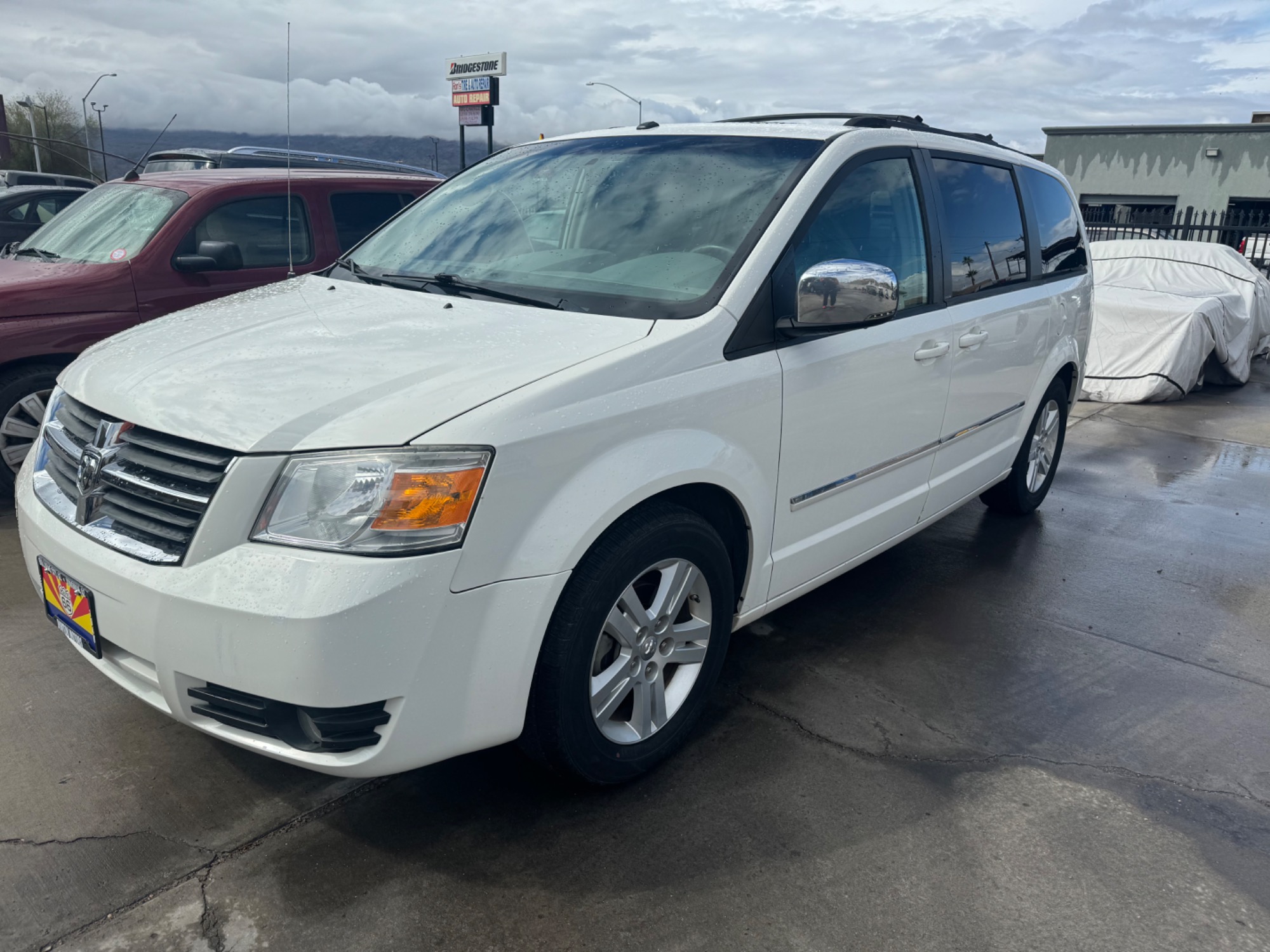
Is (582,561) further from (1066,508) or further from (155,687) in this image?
(1066,508)

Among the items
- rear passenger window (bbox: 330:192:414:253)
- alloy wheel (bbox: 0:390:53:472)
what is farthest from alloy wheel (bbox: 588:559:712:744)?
rear passenger window (bbox: 330:192:414:253)

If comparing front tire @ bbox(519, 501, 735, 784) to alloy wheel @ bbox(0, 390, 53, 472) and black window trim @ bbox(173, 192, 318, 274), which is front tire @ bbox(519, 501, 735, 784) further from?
black window trim @ bbox(173, 192, 318, 274)

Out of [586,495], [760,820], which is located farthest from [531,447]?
[760,820]

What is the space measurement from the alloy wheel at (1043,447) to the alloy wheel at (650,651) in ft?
9.78

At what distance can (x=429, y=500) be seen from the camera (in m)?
2.09

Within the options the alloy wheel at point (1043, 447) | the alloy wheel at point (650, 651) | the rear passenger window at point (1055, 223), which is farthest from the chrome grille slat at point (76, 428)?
the alloy wheel at point (1043, 447)

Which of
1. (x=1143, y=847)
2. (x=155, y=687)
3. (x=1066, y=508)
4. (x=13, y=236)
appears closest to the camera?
(x=155, y=687)

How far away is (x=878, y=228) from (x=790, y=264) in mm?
654

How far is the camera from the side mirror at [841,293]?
2.77 m

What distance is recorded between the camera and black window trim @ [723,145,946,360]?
9.09 ft

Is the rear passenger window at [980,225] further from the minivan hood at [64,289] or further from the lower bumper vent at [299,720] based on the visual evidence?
the minivan hood at [64,289]

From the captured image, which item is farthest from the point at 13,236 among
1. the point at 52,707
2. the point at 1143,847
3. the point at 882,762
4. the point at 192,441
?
the point at 1143,847

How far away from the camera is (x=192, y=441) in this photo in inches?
86.7

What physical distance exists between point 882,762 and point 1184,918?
858mm
